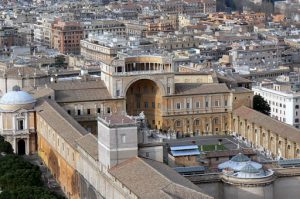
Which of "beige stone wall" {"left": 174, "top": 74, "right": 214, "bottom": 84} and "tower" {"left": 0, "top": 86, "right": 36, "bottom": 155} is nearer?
"tower" {"left": 0, "top": 86, "right": 36, "bottom": 155}

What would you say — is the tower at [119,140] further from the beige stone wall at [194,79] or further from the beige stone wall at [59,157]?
the beige stone wall at [194,79]

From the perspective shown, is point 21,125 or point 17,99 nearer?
point 17,99

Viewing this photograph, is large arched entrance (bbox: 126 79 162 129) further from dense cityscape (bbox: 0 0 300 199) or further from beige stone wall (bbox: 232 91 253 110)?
beige stone wall (bbox: 232 91 253 110)

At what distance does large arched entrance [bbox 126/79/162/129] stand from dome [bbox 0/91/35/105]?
31.4 ft

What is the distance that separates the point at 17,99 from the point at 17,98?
102 millimetres

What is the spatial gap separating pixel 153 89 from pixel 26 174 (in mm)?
25258

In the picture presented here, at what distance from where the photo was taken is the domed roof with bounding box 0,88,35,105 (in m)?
65.1

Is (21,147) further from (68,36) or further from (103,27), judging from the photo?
(103,27)

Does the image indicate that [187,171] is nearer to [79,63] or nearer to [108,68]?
[108,68]

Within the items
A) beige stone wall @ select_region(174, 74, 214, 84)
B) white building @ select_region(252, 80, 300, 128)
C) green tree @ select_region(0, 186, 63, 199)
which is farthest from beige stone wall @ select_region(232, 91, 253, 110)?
green tree @ select_region(0, 186, 63, 199)

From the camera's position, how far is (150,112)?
72312 millimetres

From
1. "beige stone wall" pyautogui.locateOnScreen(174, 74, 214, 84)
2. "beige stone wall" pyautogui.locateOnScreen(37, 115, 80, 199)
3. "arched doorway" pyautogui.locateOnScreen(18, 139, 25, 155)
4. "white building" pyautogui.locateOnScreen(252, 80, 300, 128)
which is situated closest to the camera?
"beige stone wall" pyautogui.locateOnScreen(37, 115, 80, 199)

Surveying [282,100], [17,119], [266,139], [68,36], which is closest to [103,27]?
[68,36]

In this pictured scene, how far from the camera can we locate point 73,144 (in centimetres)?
5191
